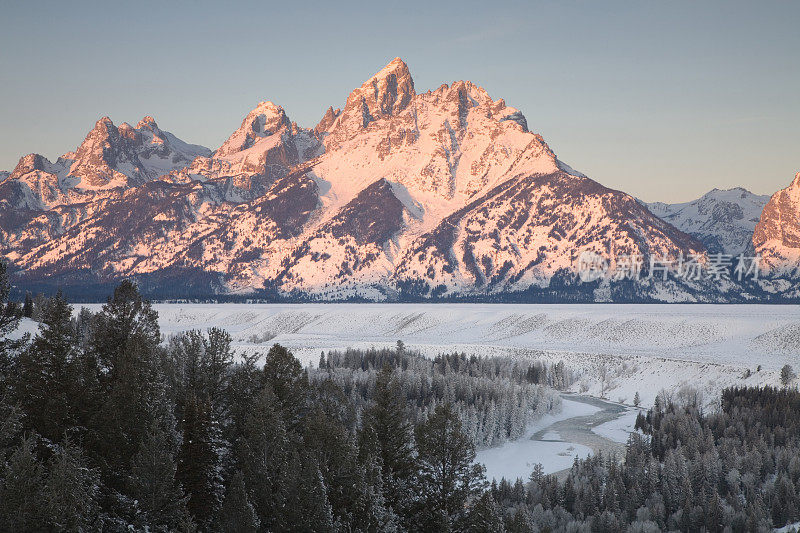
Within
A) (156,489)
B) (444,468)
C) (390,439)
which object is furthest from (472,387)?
(156,489)

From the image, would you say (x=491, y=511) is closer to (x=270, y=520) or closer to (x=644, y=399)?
(x=270, y=520)

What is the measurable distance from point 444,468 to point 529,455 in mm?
54926

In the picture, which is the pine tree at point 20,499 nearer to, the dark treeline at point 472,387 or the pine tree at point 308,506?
the pine tree at point 308,506

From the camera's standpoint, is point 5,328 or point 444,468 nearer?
point 444,468

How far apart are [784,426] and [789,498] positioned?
2753 cm

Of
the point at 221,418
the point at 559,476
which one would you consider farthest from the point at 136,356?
the point at 559,476

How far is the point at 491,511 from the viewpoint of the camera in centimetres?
3603

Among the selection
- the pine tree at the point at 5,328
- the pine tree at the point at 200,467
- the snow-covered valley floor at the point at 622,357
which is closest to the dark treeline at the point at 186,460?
the pine tree at the point at 200,467

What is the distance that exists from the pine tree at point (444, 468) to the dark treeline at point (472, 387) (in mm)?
33601

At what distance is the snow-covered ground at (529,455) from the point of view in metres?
83.6

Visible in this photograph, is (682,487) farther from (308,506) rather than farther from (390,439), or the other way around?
(308,506)

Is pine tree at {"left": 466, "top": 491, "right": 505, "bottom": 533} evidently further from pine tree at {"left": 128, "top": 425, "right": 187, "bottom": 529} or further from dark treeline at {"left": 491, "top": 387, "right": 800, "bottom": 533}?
dark treeline at {"left": 491, "top": 387, "right": 800, "bottom": 533}

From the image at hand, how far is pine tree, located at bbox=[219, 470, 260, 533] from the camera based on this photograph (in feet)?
104

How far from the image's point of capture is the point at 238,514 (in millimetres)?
32438
